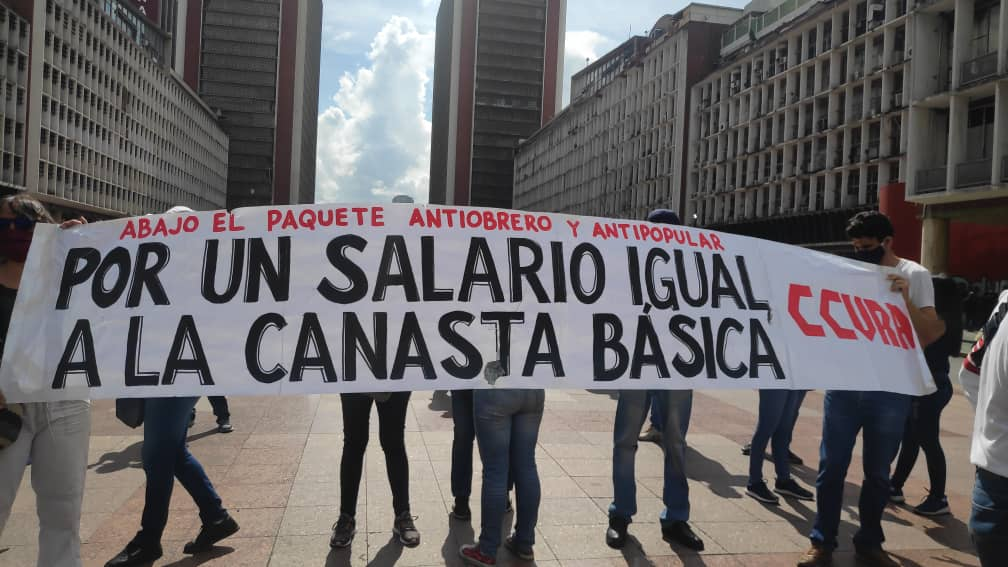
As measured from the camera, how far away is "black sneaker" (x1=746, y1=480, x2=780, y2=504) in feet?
17.6

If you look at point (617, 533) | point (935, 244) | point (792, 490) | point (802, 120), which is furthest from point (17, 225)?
point (802, 120)

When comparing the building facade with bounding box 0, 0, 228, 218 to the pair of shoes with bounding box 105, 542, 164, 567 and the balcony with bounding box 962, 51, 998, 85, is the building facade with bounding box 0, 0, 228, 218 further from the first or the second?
the balcony with bounding box 962, 51, 998, 85

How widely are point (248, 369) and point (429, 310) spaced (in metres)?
0.96

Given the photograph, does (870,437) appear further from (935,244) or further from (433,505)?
(935,244)

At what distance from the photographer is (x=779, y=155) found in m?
52.7

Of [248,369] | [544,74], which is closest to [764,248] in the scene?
[248,369]

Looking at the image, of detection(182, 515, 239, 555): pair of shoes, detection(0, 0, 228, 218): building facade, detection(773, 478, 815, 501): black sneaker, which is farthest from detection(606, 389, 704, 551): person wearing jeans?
detection(0, 0, 228, 218): building facade

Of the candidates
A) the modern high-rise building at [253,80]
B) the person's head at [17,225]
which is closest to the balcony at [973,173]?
the person's head at [17,225]

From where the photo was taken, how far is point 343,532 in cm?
420

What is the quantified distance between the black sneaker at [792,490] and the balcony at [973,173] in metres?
29.9

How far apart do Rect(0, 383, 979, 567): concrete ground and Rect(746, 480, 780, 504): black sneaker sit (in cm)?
9

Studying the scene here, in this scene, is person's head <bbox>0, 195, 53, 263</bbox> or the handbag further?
the handbag

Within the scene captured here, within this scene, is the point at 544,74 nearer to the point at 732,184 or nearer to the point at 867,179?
the point at 732,184

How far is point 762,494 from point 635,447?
Answer: 5.46ft
